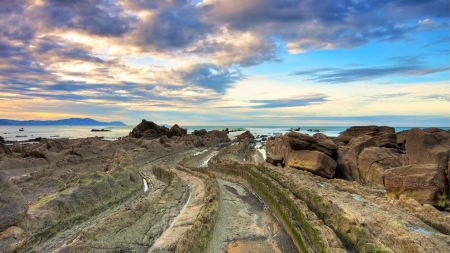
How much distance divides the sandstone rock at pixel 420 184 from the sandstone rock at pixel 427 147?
2862mm

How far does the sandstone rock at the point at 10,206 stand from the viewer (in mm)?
8227

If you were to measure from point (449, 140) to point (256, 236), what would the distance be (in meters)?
12.4

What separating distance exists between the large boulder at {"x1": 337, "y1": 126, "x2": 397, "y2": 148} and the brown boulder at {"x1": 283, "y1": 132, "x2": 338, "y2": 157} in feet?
15.9

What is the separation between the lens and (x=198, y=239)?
7.67 m

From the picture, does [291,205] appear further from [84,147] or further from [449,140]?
[84,147]

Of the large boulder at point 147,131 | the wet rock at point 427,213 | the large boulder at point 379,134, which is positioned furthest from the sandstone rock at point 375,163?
the large boulder at point 147,131

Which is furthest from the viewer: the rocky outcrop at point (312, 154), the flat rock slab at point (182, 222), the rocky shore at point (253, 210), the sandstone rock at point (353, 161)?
the rocky outcrop at point (312, 154)

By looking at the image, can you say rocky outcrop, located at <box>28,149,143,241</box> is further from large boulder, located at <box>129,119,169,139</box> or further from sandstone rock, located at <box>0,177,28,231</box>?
large boulder, located at <box>129,119,169,139</box>

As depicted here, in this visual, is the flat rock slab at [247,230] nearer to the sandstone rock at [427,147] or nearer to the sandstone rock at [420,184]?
the sandstone rock at [420,184]

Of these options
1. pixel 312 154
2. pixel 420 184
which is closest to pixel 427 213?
pixel 420 184

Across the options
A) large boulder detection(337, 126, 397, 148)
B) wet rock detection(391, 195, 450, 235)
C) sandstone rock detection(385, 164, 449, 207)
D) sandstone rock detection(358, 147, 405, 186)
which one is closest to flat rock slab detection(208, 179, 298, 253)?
wet rock detection(391, 195, 450, 235)

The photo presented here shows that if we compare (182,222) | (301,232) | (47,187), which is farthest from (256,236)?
(47,187)

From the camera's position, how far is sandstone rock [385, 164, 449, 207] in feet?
33.5

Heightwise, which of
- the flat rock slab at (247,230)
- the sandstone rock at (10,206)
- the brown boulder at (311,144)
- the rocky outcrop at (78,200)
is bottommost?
the flat rock slab at (247,230)
